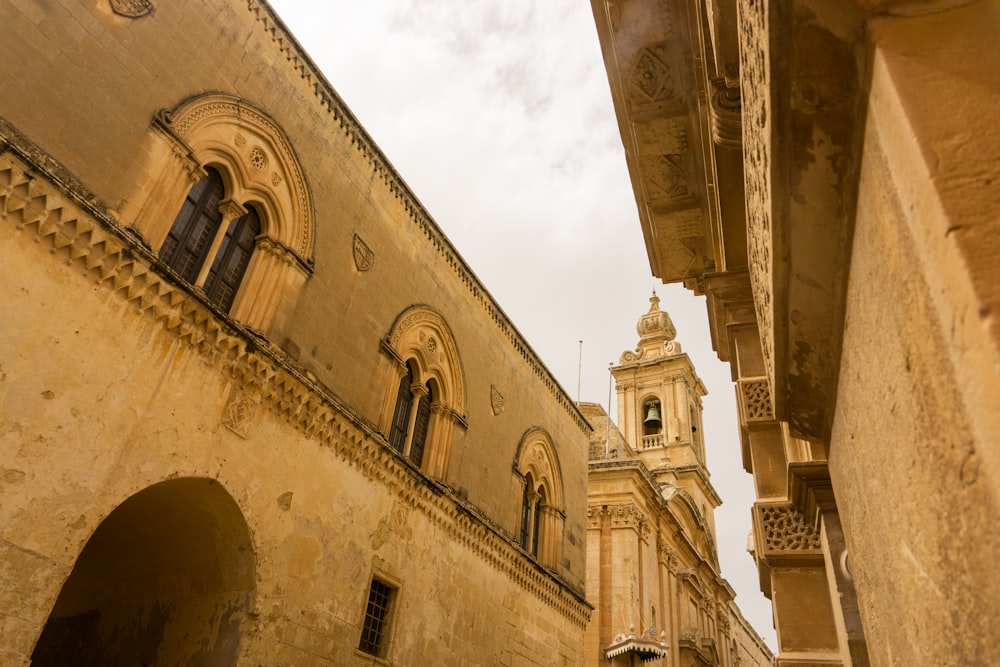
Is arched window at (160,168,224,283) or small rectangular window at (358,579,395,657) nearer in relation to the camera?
arched window at (160,168,224,283)

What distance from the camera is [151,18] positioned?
619 cm

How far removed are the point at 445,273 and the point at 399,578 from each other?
5260 mm

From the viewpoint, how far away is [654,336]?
34188 millimetres

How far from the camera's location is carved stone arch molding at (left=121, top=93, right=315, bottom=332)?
6043mm

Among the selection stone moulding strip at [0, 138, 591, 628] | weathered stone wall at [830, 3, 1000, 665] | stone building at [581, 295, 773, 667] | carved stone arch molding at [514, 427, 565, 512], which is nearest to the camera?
weathered stone wall at [830, 3, 1000, 665]

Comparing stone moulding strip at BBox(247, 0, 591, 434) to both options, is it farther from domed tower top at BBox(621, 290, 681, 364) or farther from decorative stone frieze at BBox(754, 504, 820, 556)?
domed tower top at BBox(621, 290, 681, 364)

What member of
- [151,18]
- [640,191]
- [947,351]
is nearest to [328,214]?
[151,18]

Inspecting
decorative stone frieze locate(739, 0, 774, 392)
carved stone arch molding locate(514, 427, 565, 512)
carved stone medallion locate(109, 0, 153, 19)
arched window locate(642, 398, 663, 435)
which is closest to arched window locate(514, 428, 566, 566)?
carved stone arch molding locate(514, 427, 565, 512)

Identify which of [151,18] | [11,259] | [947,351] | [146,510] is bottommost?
[947,351]

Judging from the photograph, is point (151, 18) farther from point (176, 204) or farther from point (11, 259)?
point (11, 259)

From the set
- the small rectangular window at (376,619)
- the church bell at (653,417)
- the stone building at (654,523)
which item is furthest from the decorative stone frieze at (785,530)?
the church bell at (653,417)

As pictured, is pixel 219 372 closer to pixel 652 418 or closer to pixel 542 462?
pixel 542 462

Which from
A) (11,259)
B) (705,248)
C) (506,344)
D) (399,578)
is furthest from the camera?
(506,344)

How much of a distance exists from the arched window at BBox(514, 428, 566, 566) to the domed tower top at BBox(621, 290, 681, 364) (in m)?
19.6
